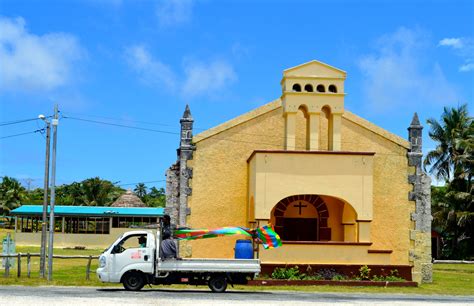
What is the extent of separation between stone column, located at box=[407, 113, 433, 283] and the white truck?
11067mm

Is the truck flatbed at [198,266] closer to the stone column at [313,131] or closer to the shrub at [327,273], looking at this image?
the shrub at [327,273]

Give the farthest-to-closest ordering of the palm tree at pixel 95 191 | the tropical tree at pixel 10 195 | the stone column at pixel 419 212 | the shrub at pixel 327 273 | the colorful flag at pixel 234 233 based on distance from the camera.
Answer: the tropical tree at pixel 10 195
the palm tree at pixel 95 191
the stone column at pixel 419 212
the shrub at pixel 327 273
the colorful flag at pixel 234 233

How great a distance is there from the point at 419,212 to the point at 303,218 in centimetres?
505

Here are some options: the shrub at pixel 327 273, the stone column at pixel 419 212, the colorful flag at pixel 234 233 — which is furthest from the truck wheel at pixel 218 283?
the stone column at pixel 419 212

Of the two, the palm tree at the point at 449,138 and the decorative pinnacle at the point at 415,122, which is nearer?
the decorative pinnacle at the point at 415,122

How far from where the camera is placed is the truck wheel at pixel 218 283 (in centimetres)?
2177

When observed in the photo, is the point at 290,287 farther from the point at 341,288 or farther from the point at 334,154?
the point at 334,154

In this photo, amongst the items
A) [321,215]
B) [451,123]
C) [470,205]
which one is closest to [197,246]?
[321,215]

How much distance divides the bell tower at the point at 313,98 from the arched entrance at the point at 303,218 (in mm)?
2484

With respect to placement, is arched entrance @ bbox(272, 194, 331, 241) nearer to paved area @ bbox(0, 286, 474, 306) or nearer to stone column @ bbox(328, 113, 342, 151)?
stone column @ bbox(328, 113, 342, 151)

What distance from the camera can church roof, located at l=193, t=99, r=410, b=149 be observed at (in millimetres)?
30297

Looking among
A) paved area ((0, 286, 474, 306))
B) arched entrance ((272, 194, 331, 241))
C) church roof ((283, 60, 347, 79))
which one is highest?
church roof ((283, 60, 347, 79))

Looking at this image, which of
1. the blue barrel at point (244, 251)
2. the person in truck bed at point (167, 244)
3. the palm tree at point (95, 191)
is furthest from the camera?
the palm tree at point (95, 191)

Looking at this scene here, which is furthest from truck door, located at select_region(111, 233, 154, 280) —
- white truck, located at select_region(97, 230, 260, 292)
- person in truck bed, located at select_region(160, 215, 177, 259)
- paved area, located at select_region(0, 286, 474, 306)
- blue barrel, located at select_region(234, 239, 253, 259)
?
blue barrel, located at select_region(234, 239, 253, 259)
